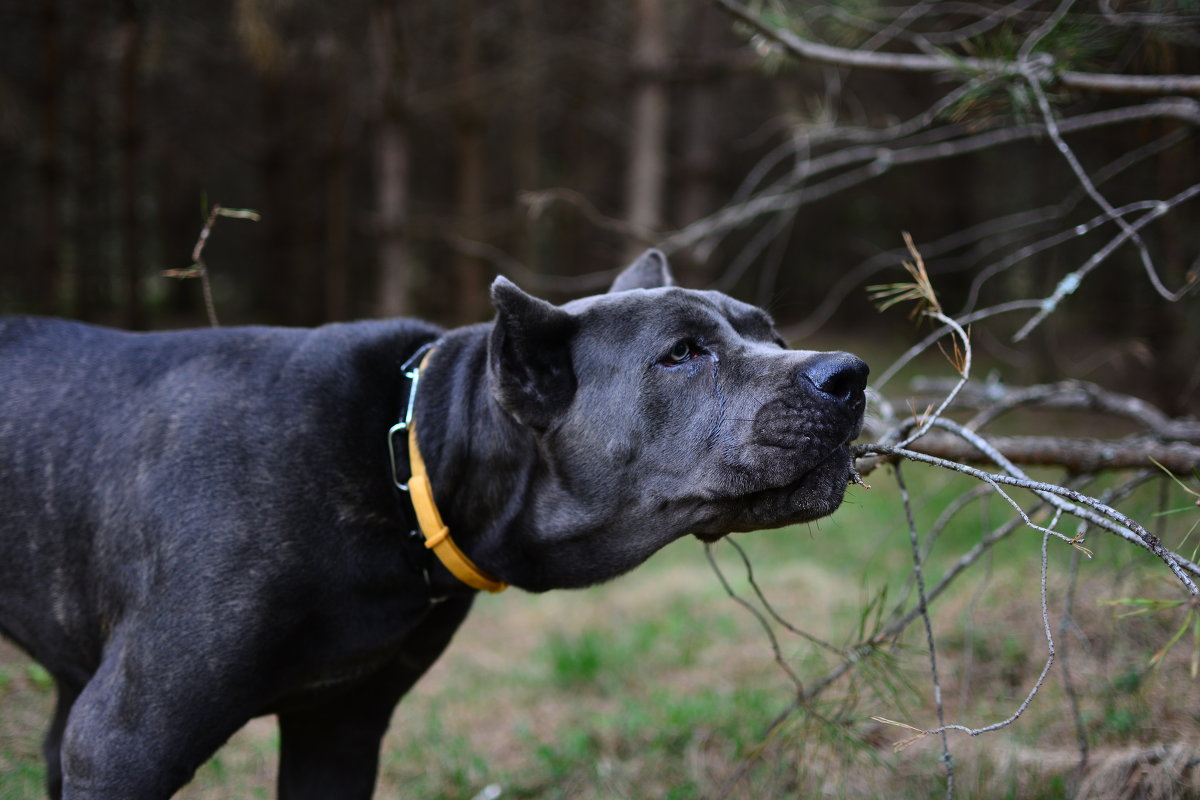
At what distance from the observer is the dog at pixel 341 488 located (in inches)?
98.3

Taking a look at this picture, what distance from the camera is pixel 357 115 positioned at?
50.4ft

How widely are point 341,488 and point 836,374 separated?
55.4 inches

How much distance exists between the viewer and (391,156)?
28.5 feet

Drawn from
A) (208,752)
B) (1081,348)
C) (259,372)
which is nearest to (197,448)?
(259,372)

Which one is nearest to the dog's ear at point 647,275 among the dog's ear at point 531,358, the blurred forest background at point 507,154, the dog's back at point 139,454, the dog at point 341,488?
the blurred forest background at point 507,154

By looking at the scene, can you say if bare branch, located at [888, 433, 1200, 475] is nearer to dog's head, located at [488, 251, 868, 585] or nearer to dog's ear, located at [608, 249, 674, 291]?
dog's head, located at [488, 251, 868, 585]

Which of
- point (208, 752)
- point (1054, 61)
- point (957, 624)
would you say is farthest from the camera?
point (957, 624)

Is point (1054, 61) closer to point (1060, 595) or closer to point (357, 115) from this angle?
point (1060, 595)

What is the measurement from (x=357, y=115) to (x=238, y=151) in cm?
304

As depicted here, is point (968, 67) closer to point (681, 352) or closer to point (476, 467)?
point (681, 352)

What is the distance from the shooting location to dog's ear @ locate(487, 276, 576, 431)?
103 inches

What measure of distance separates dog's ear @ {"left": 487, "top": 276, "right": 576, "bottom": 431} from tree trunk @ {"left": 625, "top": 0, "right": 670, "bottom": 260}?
6.52m

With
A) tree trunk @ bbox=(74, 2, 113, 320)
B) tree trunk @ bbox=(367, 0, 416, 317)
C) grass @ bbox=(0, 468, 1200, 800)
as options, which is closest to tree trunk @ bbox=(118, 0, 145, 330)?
tree trunk @ bbox=(74, 2, 113, 320)

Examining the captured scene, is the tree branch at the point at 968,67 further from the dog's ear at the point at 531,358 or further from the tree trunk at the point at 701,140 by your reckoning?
the tree trunk at the point at 701,140
